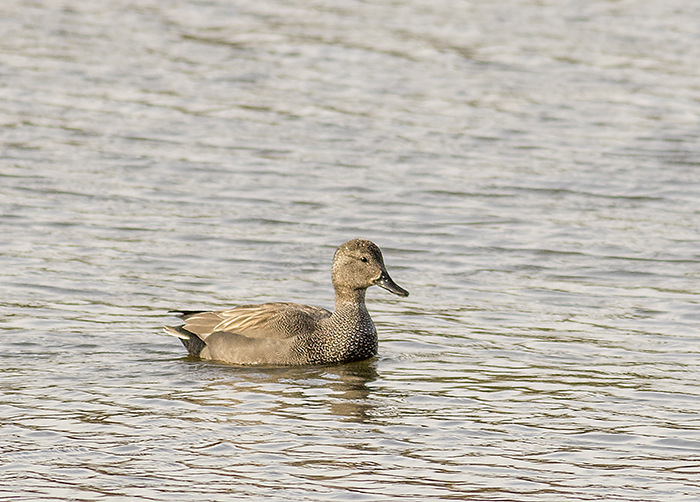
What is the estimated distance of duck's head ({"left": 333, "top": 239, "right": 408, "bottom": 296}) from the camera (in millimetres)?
12398

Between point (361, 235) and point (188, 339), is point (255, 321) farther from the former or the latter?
point (361, 235)

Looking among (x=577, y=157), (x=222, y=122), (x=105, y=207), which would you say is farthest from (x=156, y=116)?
(x=577, y=157)

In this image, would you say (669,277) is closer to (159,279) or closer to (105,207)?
(159,279)

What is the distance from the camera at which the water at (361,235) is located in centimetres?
927

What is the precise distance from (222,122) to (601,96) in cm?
618

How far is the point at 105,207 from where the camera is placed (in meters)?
16.7

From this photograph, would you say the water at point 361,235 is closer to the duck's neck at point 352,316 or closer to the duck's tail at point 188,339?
the duck's tail at point 188,339

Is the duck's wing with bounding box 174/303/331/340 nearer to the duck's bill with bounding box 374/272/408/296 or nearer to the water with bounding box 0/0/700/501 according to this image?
the water with bounding box 0/0/700/501

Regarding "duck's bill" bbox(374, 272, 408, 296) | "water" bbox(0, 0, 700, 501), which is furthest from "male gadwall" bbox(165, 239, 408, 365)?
"duck's bill" bbox(374, 272, 408, 296)

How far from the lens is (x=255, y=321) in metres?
12.0

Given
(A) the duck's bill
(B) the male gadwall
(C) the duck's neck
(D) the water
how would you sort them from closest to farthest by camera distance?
(D) the water, (B) the male gadwall, (C) the duck's neck, (A) the duck's bill

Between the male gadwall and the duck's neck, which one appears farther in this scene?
the duck's neck

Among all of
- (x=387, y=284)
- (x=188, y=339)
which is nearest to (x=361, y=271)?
(x=387, y=284)

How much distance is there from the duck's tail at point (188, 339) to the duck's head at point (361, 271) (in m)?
1.35
